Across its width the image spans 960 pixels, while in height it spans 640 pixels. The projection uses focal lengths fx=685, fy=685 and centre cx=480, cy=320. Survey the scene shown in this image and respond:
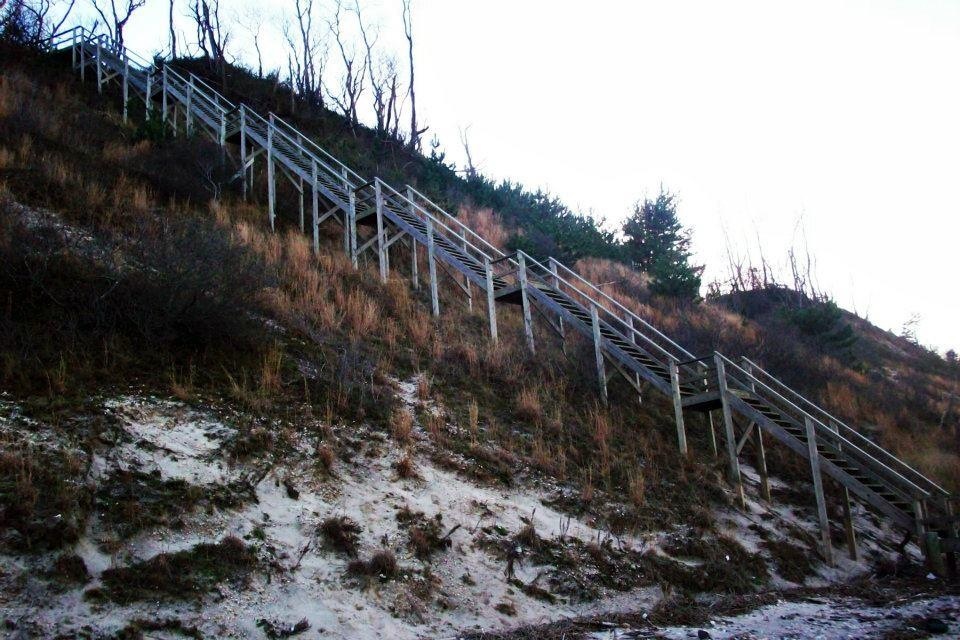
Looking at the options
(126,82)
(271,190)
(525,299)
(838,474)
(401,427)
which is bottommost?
(838,474)

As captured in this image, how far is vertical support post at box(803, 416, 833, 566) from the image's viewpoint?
354 inches

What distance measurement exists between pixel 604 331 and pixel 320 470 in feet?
24.0

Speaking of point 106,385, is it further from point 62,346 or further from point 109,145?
point 109,145

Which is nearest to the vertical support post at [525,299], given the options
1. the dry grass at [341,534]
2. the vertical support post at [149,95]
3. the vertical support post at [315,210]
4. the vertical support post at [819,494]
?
the vertical support post at [315,210]

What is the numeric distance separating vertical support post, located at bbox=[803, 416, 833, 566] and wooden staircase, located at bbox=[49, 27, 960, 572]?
0.02 meters

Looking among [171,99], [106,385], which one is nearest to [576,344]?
[106,385]

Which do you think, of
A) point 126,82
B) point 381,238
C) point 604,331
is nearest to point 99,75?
point 126,82

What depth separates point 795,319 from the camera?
75.5ft

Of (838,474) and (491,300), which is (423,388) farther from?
(838,474)

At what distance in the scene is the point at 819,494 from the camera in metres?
9.38

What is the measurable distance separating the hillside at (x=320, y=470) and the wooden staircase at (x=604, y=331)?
0.64 metres

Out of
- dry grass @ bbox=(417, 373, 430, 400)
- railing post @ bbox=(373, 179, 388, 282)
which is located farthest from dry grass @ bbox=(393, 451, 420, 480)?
railing post @ bbox=(373, 179, 388, 282)

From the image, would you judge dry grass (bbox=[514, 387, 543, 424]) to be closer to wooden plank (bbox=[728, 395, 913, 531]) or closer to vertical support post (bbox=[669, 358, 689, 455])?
vertical support post (bbox=[669, 358, 689, 455])

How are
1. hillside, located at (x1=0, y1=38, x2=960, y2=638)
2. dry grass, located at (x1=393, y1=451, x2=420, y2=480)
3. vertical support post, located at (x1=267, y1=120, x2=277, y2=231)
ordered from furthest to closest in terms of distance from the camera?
vertical support post, located at (x1=267, y1=120, x2=277, y2=231) < dry grass, located at (x1=393, y1=451, x2=420, y2=480) < hillside, located at (x1=0, y1=38, x2=960, y2=638)
